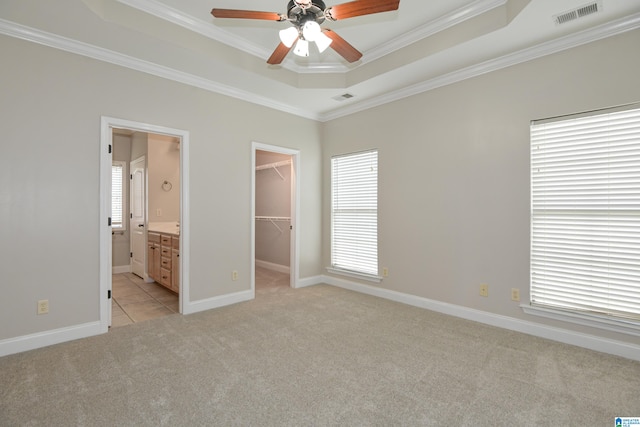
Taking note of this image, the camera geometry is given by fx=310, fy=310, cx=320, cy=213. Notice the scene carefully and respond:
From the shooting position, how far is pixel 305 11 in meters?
2.16

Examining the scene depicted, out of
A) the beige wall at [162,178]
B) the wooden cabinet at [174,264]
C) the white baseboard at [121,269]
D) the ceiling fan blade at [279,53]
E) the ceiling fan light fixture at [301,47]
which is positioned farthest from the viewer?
the white baseboard at [121,269]

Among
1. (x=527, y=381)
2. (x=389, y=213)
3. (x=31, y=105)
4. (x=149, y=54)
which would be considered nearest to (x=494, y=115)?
(x=389, y=213)

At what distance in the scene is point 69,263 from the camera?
2932 millimetres

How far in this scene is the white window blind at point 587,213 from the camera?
261cm

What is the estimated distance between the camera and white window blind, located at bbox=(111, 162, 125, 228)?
20.8ft

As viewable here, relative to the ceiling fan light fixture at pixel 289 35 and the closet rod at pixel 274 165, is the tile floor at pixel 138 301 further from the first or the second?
the ceiling fan light fixture at pixel 289 35

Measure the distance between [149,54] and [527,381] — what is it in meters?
4.39

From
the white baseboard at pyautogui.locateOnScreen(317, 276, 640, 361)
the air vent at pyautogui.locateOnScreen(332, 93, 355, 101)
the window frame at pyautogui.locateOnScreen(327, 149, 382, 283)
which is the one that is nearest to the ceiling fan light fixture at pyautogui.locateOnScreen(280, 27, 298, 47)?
the air vent at pyautogui.locateOnScreen(332, 93, 355, 101)

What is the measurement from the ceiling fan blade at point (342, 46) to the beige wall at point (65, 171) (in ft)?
6.86

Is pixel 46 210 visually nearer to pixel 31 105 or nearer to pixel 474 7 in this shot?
pixel 31 105

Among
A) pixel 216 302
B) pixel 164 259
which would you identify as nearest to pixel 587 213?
pixel 216 302

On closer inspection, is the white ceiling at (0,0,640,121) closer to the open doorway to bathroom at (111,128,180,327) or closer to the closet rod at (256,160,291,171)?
the open doorway to bathroom at (111,128,180,327)

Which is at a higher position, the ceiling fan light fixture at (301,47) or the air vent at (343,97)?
the air vent at (343,97)

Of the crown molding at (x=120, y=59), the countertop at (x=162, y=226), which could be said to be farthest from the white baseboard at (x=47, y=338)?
the crown molding at (x=120, y=59)
